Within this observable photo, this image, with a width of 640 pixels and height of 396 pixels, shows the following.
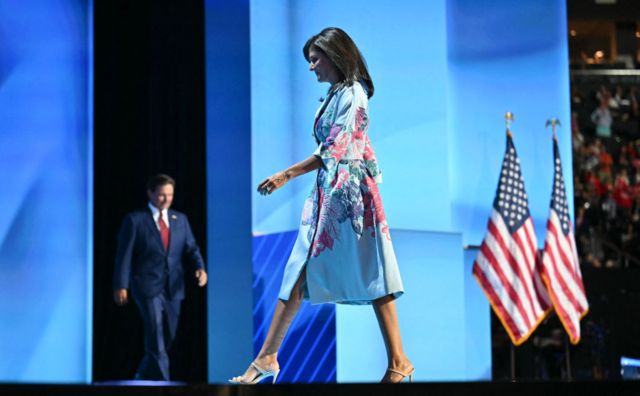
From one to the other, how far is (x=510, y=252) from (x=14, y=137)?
4.15 meters

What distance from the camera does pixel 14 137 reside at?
27.9ft

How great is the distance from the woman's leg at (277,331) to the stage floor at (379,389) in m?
1.58

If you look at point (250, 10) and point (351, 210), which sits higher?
point (250, 10)

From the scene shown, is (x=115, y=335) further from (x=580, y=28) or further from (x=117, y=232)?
(x=580, y=28)

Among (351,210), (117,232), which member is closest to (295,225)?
(117,232)

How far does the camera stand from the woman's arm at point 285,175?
4605mm

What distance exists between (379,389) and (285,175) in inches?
69.9

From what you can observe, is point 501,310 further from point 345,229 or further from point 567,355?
point 345,229

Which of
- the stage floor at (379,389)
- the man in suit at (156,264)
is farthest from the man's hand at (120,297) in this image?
the stage floor at (379,389)

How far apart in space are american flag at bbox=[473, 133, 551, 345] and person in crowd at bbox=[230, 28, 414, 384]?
3957 millimetres

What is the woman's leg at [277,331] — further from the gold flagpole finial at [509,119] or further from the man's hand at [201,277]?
the gold flagpole finial at [509,119]

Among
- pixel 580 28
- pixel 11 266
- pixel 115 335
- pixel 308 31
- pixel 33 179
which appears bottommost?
pixel 115 335

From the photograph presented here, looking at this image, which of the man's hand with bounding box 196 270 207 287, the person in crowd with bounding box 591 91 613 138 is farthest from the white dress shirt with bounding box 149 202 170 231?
the person in crowd with bounding box 591 91 613 138

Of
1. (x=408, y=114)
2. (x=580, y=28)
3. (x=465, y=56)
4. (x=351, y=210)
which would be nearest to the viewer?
(x=351, y=210)
